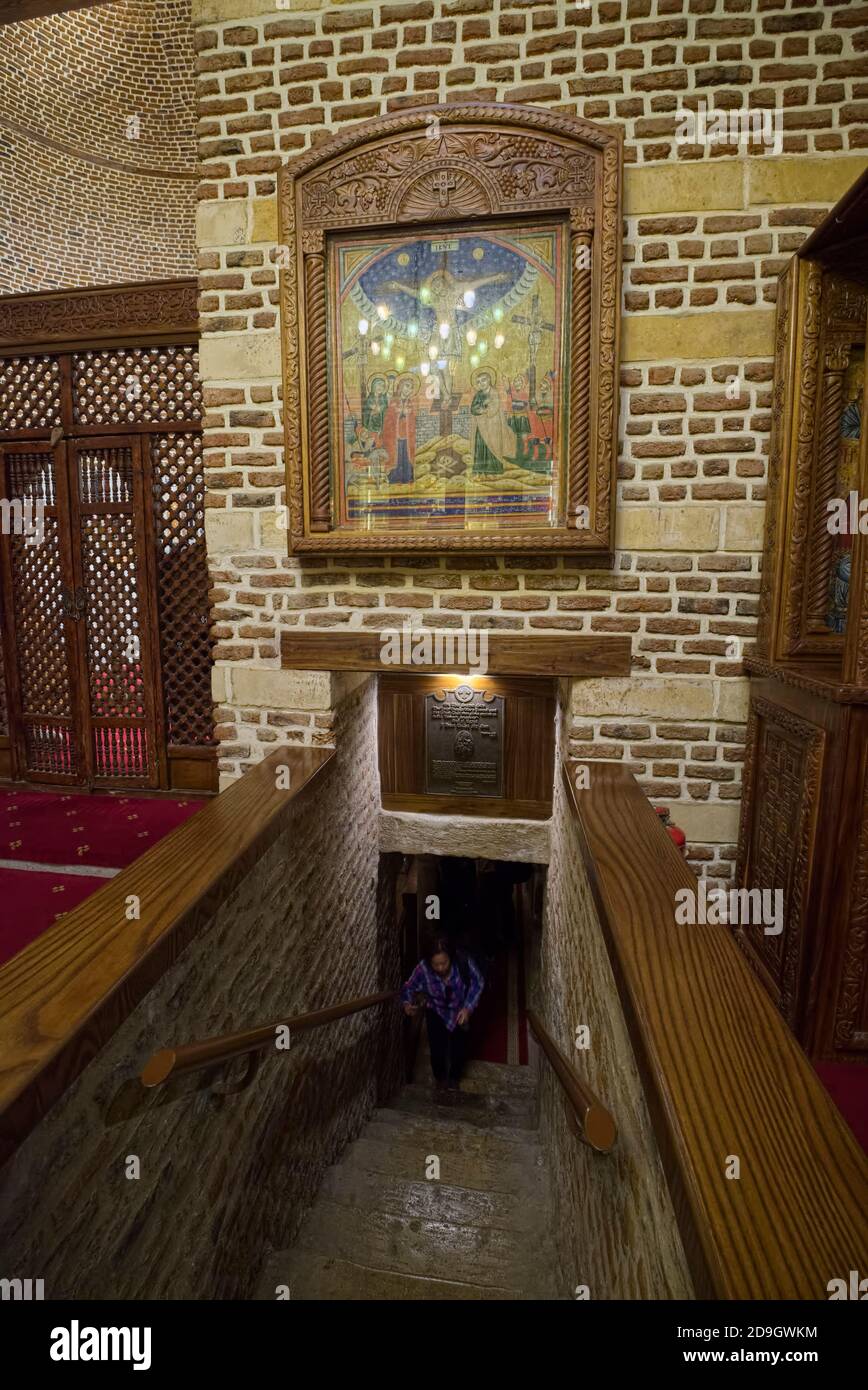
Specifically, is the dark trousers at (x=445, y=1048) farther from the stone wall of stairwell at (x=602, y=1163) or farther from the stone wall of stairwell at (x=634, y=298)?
the stone wall of stairwell at (x=634, y=298)

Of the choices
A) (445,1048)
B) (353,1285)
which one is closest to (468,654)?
(353,1285)

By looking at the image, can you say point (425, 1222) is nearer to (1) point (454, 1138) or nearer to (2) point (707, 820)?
(1) point (454, 1138)

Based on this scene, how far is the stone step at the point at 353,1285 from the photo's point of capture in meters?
2.37

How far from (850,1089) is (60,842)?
4.28 metres

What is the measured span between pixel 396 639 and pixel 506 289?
1528 mm

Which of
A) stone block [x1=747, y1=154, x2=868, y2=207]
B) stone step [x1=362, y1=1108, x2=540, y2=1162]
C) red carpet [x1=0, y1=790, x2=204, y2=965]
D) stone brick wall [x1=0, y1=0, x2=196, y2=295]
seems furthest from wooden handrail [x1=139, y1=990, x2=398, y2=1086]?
stone brick wall [x1=0, y1=0, x2=196, y2=295]

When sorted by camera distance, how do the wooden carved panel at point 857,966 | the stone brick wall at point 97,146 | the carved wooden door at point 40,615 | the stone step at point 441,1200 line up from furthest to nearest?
the stone brick wall at point 97,146
the carved wooden door at point 40,615
the stone step at point 441,1200
the wooden carved panel at point 857,966

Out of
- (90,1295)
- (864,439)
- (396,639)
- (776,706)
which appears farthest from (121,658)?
(864,439)

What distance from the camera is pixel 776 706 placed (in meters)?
2.41

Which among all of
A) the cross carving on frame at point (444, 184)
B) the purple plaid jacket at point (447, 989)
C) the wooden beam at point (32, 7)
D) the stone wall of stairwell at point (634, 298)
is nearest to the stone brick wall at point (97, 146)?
the wooden beam at point (32, 7)

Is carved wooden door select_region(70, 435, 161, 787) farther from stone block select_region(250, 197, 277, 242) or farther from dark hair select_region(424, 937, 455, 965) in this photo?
dark hair select_region(424, 937, 455, 965)

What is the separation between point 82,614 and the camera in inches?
190

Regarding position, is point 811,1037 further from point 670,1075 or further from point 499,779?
point 499,779

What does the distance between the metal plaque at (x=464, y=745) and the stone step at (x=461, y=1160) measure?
2.04 metres
